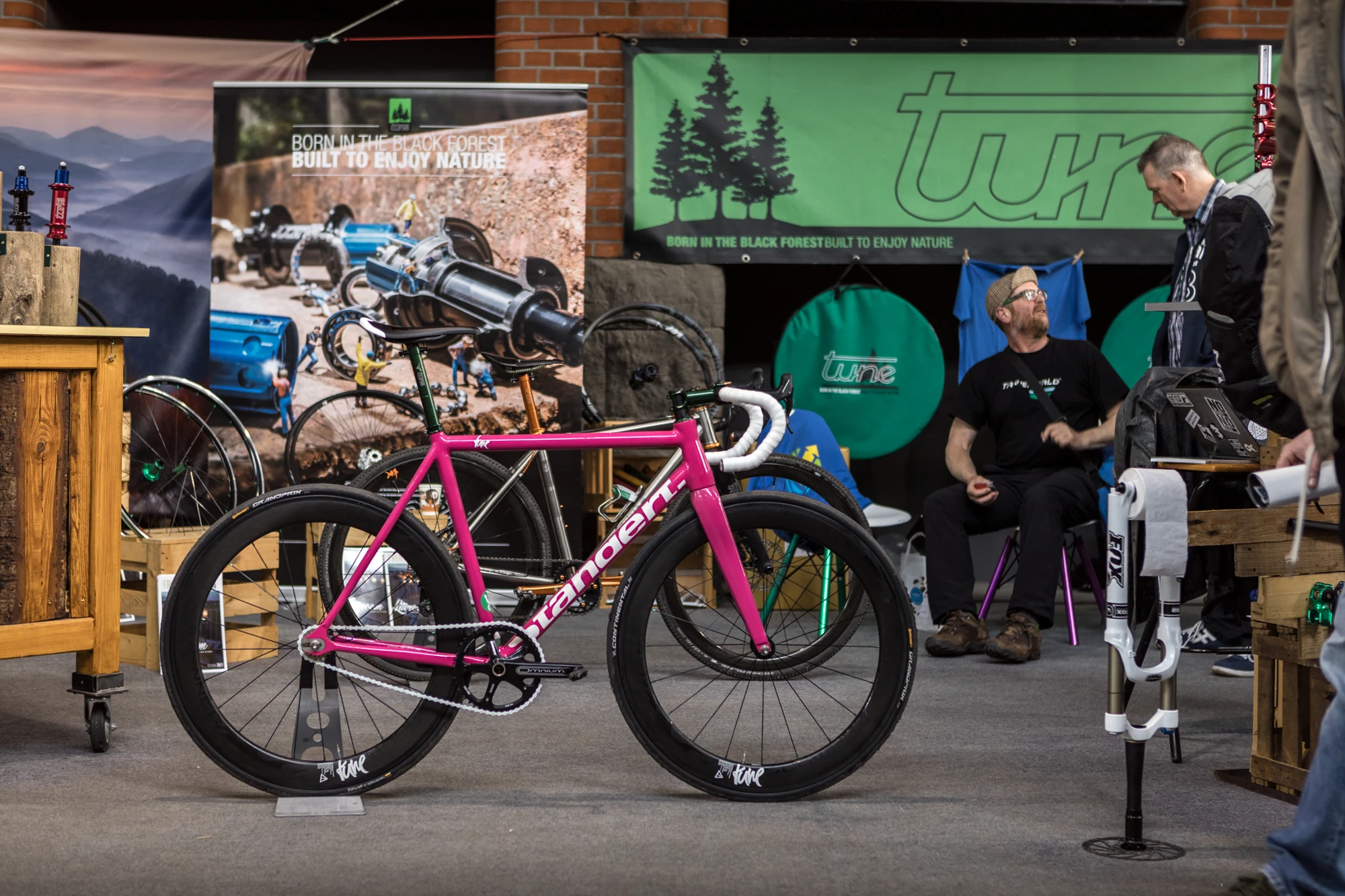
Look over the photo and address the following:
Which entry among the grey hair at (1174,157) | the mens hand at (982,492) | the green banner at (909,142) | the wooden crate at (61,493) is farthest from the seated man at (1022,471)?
the wooden crate at (61,493)

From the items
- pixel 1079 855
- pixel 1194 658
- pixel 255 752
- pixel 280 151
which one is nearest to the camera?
pixel 1079 855

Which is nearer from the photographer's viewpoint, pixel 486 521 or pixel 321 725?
pixel 321 725

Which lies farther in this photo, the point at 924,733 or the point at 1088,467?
the point at 1088,467

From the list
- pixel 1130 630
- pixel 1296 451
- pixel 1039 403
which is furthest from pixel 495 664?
pixel 1039 403

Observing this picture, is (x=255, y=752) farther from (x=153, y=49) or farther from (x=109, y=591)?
(x=153, y=49)

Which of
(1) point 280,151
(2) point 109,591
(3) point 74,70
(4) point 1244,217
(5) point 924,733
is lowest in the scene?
(5) point 924,733

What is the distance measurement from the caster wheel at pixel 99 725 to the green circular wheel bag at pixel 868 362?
3600 millimetres

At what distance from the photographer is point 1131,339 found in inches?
247

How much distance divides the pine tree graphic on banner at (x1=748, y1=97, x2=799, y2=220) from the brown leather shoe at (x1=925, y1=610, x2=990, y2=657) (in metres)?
2.18


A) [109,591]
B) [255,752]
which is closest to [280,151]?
[109,591]

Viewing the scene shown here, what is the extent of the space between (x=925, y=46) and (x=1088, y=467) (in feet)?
7.00

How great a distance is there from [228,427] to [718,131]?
2.41 m

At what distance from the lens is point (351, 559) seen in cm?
301

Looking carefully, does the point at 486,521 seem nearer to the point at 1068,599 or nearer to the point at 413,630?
the point at 413,630
